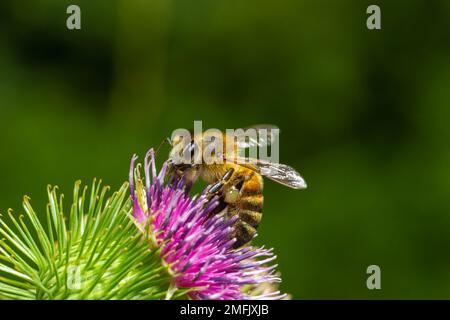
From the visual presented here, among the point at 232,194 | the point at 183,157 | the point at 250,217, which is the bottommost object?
the point at 250,217

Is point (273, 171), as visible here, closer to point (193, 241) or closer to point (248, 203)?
point (248, 203)

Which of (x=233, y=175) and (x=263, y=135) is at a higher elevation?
(x=263, y=135)

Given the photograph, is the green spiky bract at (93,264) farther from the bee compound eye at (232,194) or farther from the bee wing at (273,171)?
the bee wing at (273,171)

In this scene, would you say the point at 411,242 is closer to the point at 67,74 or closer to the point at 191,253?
the point at 67,74

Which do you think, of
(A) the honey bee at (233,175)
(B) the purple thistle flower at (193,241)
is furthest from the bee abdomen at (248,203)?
(B) the purple thistle flower at (193,241)

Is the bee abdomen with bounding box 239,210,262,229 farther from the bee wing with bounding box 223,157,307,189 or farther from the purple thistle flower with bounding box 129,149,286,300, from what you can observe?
the bee wing with bounding box 223,157,307,189

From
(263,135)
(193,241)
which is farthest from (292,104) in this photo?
(193,241)

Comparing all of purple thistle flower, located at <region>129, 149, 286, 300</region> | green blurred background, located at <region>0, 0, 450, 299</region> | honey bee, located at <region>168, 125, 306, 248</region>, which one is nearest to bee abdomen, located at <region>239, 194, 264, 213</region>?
honey bee, located at <region>168, 125, 306, 248</region>
